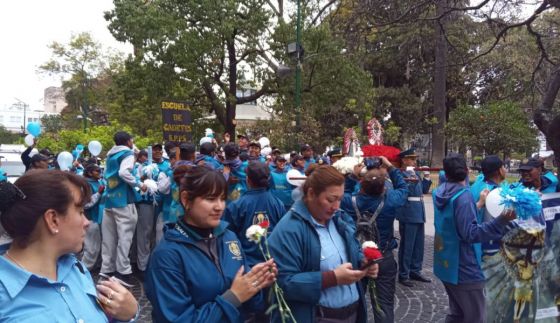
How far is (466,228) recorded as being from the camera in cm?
396

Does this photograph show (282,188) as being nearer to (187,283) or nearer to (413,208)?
(413,208)

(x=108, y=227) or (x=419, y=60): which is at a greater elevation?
(x=419, y=60)

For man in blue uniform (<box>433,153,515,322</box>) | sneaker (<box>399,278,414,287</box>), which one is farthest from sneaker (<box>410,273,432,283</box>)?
man in blue uniform (<box>433,153,515,322</box>)

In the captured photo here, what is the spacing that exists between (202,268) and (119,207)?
4.72 metres

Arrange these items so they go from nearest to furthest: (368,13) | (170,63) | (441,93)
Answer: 1. (368,13)
2. (170,63)
3. (441,93)

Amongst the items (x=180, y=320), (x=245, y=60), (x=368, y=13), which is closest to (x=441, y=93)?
(x=245, y=60)

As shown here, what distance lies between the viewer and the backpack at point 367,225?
409cm

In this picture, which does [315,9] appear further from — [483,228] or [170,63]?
[483,228]

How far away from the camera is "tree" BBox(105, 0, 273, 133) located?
17.7m

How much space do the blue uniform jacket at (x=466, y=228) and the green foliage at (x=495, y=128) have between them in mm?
17123

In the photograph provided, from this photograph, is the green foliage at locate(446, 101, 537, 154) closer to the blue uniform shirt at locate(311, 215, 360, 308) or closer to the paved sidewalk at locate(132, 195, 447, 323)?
the paved sidewalk at locate(132, 195, 447, 323)

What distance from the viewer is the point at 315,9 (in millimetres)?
20281

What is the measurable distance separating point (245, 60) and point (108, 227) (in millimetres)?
14864

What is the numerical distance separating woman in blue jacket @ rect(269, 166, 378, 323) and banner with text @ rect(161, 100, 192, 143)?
25.3 feet
